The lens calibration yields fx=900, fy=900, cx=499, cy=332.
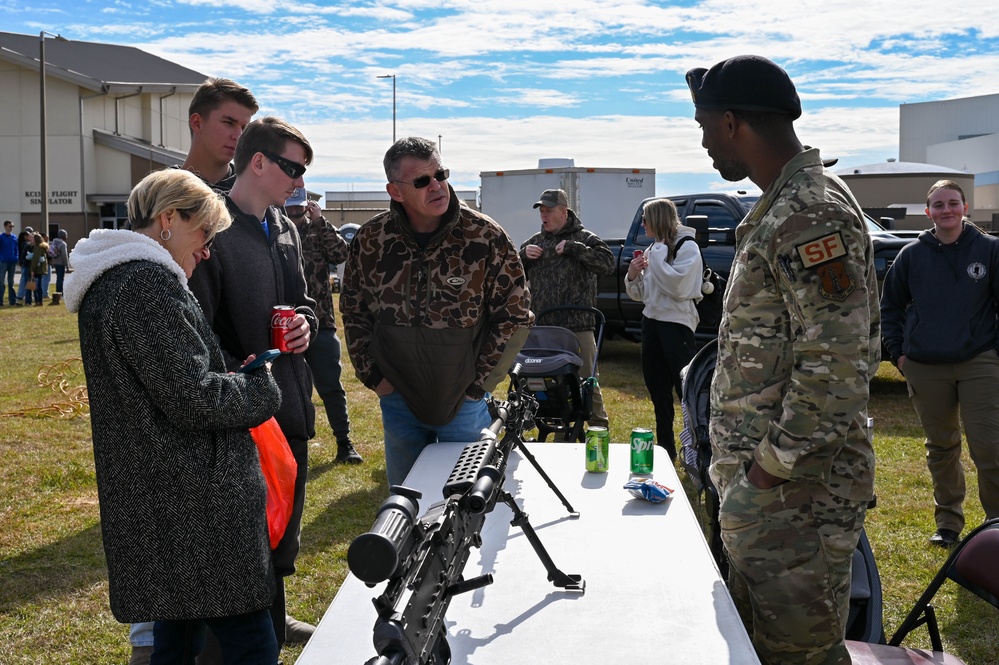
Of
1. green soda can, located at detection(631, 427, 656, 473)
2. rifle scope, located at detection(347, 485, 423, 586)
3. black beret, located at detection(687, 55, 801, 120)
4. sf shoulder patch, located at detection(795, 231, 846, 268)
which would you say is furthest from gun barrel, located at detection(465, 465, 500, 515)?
green soda can, located at detection(631, 427, 656, 473)

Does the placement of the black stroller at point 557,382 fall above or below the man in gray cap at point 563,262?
below

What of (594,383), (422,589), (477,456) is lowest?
(594,383)

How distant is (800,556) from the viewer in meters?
2.33

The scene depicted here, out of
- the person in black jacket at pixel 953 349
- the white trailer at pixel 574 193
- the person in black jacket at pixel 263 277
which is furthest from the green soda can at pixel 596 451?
the white trailer at pixel 574 193

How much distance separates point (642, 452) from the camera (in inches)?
141

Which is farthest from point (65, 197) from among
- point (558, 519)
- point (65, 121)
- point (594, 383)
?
point (558, 519)

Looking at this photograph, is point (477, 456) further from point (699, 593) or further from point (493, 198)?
point (493, 198)

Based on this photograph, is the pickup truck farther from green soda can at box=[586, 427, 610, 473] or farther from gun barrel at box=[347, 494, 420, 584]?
gun barrel at box=[347, 494, 420, 584]

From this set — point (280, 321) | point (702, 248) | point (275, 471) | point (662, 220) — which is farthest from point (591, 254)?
point (275, 471)

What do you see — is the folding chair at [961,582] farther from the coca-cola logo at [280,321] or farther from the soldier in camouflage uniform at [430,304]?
the coca-cola logo at [280,321]

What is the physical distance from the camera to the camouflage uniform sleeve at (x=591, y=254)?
7328mm

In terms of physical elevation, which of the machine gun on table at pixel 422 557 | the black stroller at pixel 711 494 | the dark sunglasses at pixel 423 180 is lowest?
the black stroller at pixel 711 494

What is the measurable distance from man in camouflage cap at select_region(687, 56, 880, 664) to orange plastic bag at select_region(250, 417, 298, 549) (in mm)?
1307

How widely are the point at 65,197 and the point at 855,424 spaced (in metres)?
36.4
